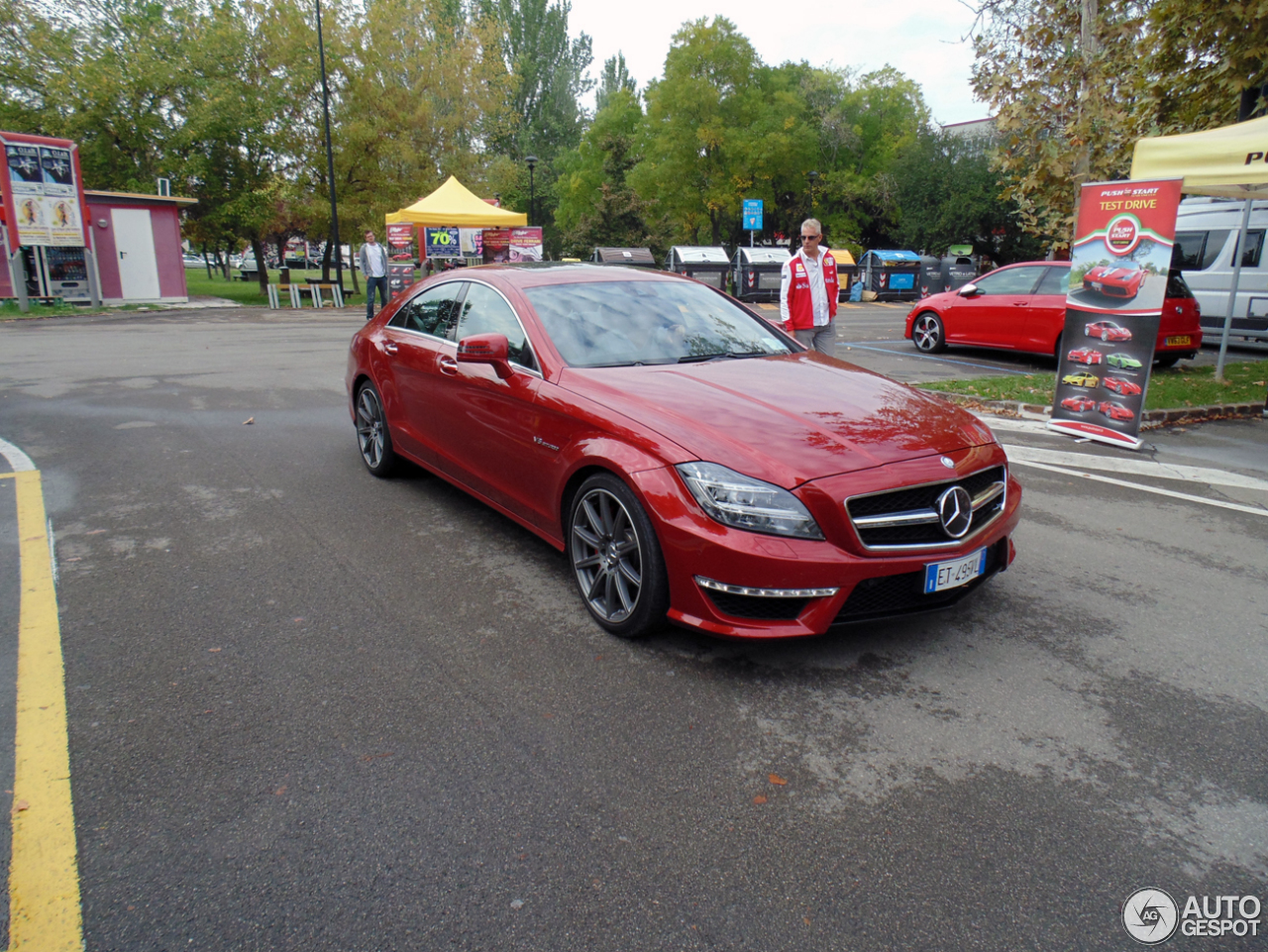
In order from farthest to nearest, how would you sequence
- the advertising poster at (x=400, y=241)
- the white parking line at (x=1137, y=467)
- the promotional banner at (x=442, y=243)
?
1. the promotional banner at (x=442, y=243)
2. the advertising poster at (x=400, y=241)
3. the white parking line at (x=1137, y=467)

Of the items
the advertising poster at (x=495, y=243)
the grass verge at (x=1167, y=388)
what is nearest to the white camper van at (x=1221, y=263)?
the grass verge at (x=1167, y=388)

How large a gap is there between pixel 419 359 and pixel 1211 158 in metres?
7.43

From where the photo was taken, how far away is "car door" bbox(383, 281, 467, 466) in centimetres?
518

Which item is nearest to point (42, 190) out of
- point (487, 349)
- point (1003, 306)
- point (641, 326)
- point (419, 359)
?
point (419, 359)

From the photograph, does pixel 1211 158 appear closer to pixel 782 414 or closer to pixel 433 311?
pixel 782 414

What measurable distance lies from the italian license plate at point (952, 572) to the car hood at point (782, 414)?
0.44 metres

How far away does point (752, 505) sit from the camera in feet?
10.4

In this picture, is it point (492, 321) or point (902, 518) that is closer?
point (902, 518)

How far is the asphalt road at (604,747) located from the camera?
219cm

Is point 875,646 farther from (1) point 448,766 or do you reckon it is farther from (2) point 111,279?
(2) point 111,279

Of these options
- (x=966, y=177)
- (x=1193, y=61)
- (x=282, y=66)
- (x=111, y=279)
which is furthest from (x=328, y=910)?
(x=966, y=177)

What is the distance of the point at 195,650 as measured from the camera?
3.51 metres

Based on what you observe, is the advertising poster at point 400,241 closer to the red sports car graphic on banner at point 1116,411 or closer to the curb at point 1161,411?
the curb at point 1161,411

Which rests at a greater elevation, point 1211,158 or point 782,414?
point 1211,158
